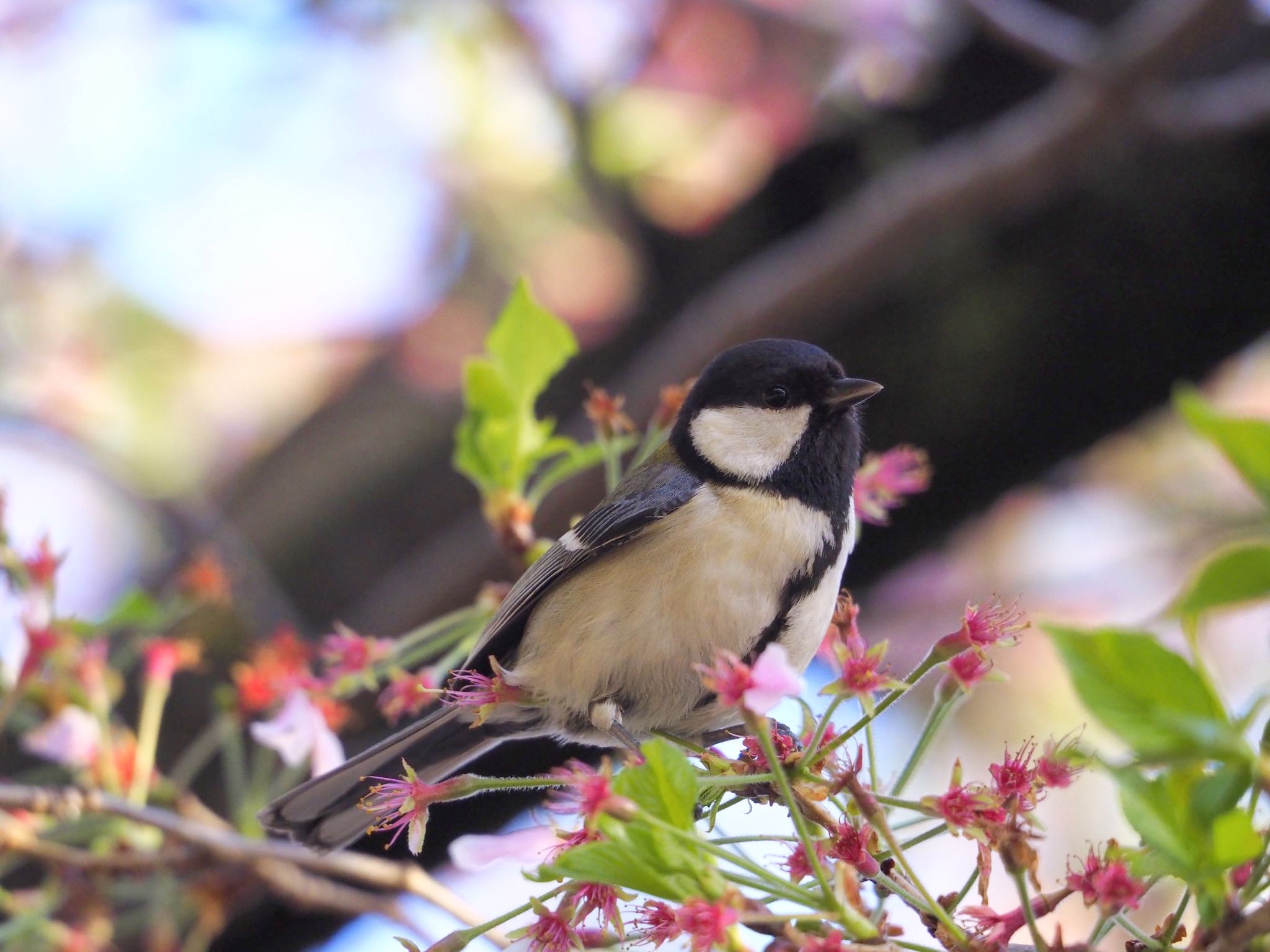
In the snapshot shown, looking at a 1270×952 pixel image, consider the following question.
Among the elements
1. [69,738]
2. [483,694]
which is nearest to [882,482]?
[483,694]

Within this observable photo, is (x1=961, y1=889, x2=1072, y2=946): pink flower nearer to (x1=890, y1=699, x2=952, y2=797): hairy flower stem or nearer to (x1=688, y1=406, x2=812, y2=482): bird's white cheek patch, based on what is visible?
(x1=890, y1=699, x2=952, y2=797): hairy flower stem

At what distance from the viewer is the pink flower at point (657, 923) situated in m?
0.93

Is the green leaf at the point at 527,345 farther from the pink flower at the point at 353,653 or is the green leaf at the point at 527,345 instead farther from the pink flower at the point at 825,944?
the pink flower at the point at 825,944

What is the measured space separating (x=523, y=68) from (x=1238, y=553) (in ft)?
9.52

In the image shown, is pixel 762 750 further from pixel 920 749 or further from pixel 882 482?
pixel 882 482

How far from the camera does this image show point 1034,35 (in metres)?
2.47

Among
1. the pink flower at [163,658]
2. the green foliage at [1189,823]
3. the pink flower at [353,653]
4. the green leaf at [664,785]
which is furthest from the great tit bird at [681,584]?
the green foliage at [1189,823]

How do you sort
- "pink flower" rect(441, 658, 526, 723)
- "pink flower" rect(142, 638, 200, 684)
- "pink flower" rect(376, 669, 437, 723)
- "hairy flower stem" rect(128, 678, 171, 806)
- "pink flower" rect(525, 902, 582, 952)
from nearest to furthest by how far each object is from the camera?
"pink flower" rect(525, 902, 582, 952) < "pink flower" rect(441, 658, 526, 723) < "pink flower" rect(376, 669, 437, 723) < "hairy flower stem" rect(128, 678, 171, 806) < "pink flower" rect(142, 638, 200, 684)

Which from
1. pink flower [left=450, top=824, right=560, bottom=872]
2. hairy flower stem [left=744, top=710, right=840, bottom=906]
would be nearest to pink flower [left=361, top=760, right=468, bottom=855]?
pink flower [left=450, top=824, right=560, bottom=872]

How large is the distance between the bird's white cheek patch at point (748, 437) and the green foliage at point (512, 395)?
220 mm

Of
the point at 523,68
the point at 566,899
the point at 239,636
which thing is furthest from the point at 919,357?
the point at 566,899

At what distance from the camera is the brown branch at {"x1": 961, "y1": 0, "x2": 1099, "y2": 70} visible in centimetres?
244

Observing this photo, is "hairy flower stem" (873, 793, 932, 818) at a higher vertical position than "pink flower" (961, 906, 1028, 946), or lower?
higher

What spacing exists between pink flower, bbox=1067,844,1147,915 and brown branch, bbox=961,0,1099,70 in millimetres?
1926
